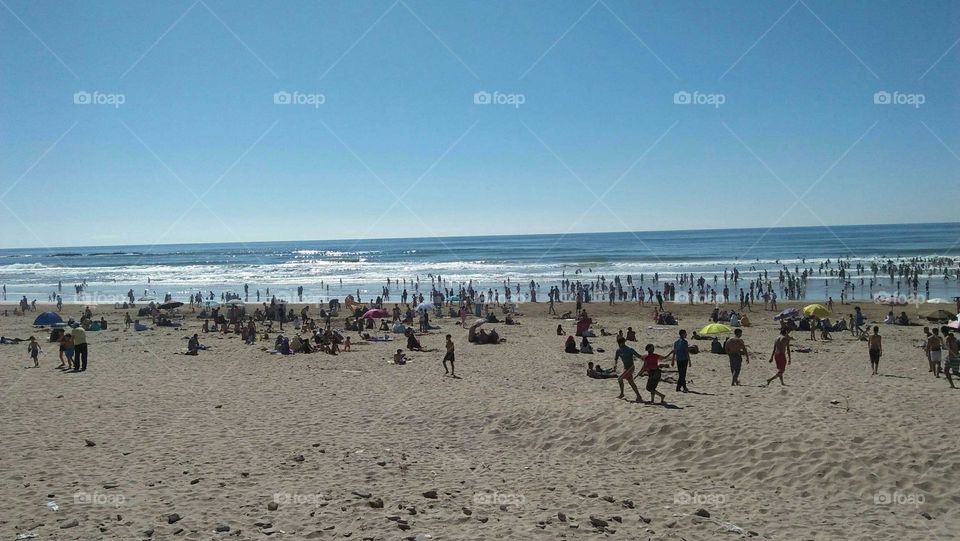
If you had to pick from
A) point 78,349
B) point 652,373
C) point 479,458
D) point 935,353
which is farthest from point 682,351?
point 78,349

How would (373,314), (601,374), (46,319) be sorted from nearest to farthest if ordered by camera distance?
1. (601,374)
2. (46,319)
3. (373,314)

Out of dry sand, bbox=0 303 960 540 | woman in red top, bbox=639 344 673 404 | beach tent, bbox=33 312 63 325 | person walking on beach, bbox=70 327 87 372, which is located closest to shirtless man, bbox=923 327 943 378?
dry sand, bbox=0 303 960 540

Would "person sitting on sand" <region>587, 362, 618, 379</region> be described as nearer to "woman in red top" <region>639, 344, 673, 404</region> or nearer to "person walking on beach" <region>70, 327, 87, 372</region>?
"woman in red top" <region>639, 344, 673, 404</region>

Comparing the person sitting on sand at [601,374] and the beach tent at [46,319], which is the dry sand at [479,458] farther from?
the beach tent at [46,319]

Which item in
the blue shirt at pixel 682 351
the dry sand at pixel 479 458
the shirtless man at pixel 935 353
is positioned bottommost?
the dry sand at pixel 479 458

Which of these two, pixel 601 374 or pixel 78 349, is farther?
pixel 78 349

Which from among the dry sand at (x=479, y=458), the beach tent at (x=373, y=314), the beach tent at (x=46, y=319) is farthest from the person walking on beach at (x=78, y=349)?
the beach tent at (x=373, y=314)

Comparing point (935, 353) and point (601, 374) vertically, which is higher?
point (935, 353)

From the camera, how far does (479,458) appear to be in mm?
9469

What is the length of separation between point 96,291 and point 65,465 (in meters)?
57.2

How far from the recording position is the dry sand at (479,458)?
7.02 m

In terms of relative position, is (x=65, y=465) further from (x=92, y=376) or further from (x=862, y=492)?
(x=862, y=492)

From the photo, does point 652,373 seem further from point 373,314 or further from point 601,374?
point 373,314

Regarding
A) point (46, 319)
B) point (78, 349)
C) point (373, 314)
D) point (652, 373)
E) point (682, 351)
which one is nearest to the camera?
point (652, 373)
